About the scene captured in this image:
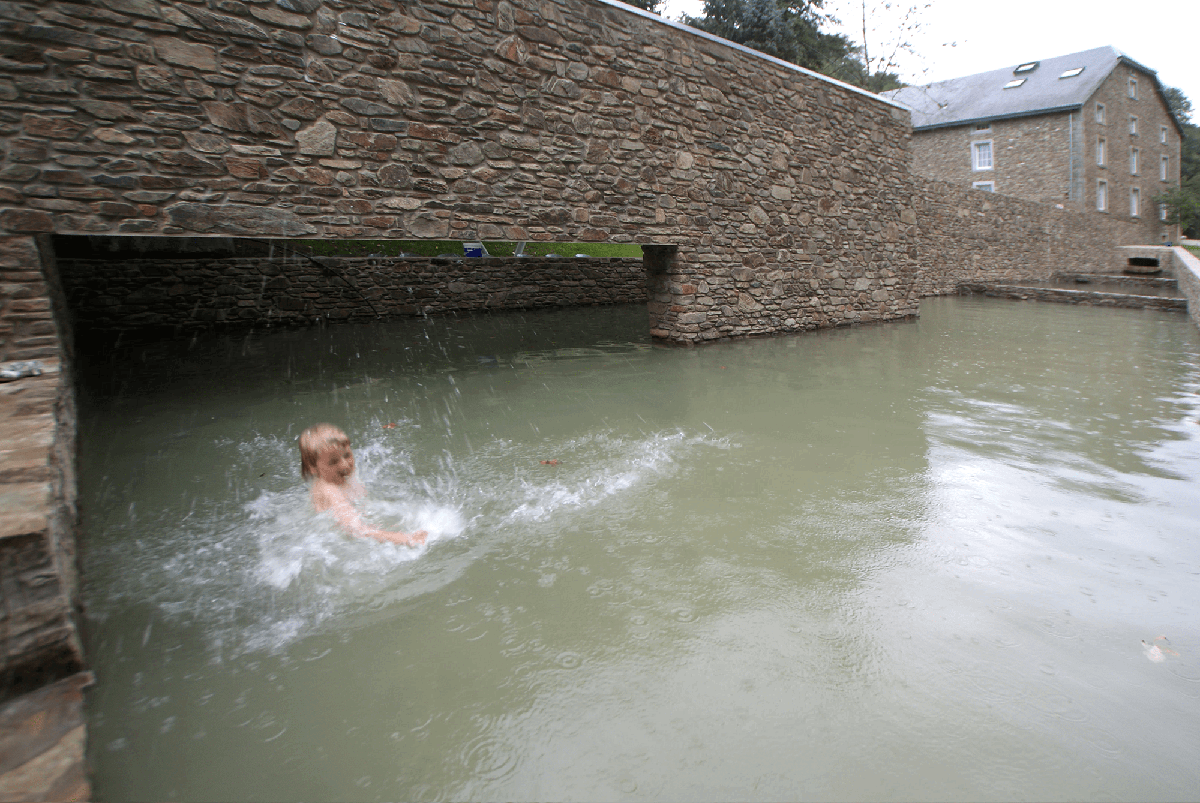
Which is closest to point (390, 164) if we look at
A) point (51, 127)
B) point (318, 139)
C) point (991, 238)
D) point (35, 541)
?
point (318, 139)

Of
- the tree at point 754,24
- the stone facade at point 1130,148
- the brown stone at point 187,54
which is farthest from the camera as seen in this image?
the stone facade at point 1130,148

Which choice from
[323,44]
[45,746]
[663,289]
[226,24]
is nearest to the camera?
[45,746]

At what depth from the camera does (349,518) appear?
3.27 meters

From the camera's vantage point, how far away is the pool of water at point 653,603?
177 centimetres

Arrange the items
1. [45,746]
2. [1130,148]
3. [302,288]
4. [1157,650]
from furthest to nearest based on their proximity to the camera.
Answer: [1130,148] < [302,288] < [1157,650] < [45,746]

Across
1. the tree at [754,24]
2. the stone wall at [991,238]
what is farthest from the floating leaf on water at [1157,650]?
the tree at [754,24]

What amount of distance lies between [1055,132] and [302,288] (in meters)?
30.6

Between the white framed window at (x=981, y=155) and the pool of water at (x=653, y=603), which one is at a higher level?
the white framed window at (x=981, y=155)

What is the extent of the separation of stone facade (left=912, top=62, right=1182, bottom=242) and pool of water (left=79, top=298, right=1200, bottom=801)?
25.7 m

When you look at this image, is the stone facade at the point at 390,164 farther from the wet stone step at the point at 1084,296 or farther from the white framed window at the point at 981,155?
the white framed window at the point at 981,155

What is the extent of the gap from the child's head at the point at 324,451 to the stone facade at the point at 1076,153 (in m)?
27.9

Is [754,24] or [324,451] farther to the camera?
[754,24]

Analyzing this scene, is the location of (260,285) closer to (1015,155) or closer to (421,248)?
(421,248)

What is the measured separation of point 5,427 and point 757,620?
3.21 metres
